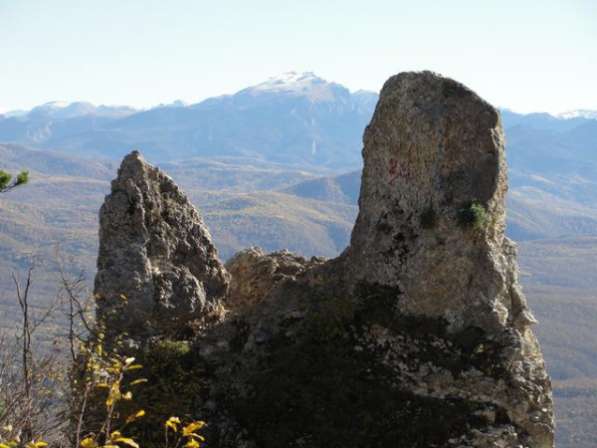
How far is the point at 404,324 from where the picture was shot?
1862 cm

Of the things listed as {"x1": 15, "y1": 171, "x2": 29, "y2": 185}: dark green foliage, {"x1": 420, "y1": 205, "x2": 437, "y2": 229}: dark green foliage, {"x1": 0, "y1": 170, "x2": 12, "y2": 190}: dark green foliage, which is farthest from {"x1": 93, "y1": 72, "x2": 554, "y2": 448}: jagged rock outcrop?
{"x1": 0, "y1": 170, "x2": 12, "y2": 190}: dark green foliage

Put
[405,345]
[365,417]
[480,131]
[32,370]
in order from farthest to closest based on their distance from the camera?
1. [480,131]
2. [405,345]
3. [365,417]
4. [32,370]

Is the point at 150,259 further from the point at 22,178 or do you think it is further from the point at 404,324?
the point at 404,324

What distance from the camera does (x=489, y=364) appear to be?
1742cm

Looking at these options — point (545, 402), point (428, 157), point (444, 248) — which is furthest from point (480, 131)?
point (545, 402)

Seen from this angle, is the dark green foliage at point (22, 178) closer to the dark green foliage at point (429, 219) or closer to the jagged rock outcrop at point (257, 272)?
the jagged rock outcrop at point (257, 272)

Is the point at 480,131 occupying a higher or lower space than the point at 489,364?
higher

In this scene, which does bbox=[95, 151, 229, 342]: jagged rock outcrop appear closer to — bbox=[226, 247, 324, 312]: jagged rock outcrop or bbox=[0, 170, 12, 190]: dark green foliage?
bbox=[226, 247, 324, 312]: jagged rock outcrop

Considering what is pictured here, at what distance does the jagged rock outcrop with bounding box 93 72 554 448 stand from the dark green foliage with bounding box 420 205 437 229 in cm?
3

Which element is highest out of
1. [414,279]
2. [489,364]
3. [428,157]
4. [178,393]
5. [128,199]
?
[428,157]

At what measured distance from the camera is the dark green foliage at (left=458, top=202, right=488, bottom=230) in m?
18.5

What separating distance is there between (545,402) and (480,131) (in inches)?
270

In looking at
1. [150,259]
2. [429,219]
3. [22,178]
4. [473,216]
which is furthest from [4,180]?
[473,216]

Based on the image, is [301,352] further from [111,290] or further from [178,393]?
[111,290]
